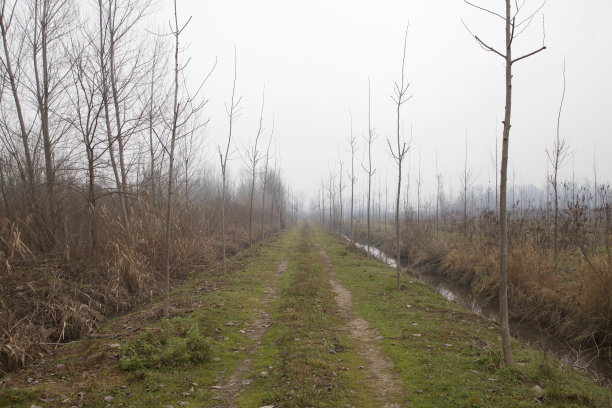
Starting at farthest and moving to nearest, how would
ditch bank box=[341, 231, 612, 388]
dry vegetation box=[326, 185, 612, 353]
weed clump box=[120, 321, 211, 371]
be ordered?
dry vegetation box=[326, 185, 612, 353] < ditch bank box=[341, 231, 612, 388] < weed clump box=[120, 321, 211, 371]

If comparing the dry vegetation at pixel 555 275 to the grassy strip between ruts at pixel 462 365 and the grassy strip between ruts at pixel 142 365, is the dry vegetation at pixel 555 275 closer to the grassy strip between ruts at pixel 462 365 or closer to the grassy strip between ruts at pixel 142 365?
the grassy strip between ruts at pixel 462 365

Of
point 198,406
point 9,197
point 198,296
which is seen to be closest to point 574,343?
point 198,406

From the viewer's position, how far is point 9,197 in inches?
367

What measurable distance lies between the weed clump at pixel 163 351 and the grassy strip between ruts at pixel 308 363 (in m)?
0.90

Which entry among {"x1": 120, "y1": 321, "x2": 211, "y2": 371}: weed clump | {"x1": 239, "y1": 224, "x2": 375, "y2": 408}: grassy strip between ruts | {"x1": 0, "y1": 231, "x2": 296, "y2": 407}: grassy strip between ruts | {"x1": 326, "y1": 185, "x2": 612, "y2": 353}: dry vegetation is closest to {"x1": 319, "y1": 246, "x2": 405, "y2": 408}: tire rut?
{"x1": 239, "y1": 224, "x2": 375, "y2": 408}: grassy strip between ruts

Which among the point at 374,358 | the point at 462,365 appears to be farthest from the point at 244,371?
the point at 462,365

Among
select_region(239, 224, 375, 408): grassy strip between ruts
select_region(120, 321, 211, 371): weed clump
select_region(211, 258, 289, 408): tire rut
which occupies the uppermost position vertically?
select_region(120, 321, 211, 371): weed clump

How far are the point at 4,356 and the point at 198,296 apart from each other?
4.59 m

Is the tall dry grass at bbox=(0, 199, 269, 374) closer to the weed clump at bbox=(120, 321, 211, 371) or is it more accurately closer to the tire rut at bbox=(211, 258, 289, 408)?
the weed clump at bbox=(120, 321, 211, 371)

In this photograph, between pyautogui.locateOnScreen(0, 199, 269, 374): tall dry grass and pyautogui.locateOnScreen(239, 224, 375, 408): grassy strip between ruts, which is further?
pyautogui.locateOnScreen(0, 199, 269, 374): tall dry grass

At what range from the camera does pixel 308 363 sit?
5.05 metres

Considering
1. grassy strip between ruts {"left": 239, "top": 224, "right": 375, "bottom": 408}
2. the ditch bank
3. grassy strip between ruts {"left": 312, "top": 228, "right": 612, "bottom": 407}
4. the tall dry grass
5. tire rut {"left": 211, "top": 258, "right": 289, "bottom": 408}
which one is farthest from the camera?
the ditch bank

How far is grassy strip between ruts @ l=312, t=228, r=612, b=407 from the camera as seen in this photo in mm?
4070

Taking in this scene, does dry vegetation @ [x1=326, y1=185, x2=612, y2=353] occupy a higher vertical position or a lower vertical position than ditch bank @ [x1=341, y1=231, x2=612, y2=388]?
higher
